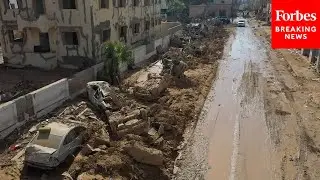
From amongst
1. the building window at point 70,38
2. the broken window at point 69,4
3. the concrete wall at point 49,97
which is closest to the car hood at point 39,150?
the concrete wall at point 49,97

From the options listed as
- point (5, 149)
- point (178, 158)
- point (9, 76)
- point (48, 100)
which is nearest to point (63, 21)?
point (9, 76)

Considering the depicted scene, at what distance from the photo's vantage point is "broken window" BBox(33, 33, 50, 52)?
2948 centimetres

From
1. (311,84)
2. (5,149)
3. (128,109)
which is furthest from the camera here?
(311,84)

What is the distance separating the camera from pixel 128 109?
18.8m

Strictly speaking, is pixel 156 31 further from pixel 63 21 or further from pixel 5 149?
pixel 5 149

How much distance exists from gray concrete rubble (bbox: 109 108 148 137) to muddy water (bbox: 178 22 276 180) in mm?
2605

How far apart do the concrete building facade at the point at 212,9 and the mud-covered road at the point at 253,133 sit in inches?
2552

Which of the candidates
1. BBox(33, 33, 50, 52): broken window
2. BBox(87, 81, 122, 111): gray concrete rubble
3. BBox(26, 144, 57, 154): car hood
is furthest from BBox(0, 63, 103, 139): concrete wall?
BBox(33, 33, 50, 52): broken window

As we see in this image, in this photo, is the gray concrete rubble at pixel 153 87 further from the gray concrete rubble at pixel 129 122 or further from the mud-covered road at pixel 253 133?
the gray concrete rubble at pixel 129 122

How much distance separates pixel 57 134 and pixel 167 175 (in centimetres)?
475

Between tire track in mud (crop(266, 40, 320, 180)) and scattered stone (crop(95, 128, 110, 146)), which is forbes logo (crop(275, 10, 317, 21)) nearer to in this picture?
tire track in mud (crop(266, 40, 320, 180))

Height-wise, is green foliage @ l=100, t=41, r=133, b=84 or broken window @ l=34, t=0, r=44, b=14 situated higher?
broken window @ l=34, t=0, r=44, b=14

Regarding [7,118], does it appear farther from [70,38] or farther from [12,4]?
[12,4]

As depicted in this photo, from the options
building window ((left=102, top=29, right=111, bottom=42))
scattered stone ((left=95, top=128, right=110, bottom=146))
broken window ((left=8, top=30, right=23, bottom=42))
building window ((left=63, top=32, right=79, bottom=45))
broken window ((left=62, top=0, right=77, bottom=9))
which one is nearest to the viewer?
scattered stone ((left=95, top=128, right=110, bottom=146))
